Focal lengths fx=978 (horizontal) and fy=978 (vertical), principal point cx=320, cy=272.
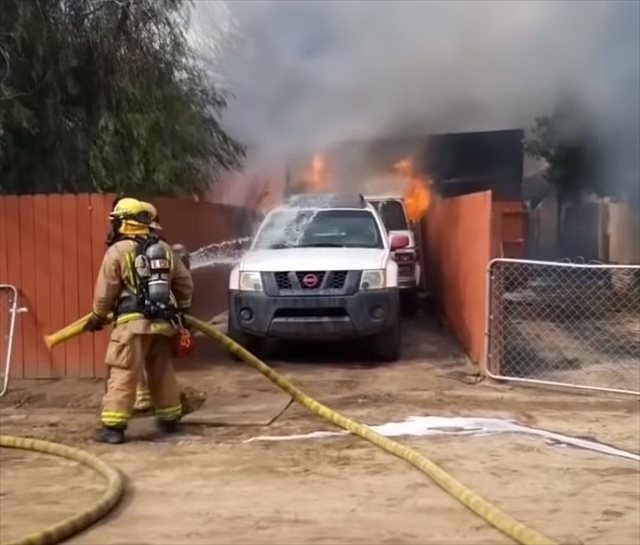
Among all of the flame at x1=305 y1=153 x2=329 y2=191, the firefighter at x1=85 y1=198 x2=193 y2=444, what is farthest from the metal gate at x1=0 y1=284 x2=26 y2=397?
the flame at x1=305 y1=153 x2=329 y2=191

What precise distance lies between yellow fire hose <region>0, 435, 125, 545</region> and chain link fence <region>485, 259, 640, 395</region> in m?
4.09

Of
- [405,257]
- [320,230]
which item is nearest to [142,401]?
[320,230]

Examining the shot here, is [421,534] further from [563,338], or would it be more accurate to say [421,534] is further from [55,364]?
[563,338]

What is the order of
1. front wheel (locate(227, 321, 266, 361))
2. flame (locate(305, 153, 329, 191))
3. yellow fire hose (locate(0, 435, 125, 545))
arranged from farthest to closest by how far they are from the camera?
flame (locate(305, 153, 329, 191)), front wheel (locate(227, 321, 266, 361)), yellow fire hose (locate(0, 435, 125, 545))

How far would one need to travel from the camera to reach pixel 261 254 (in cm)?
1016

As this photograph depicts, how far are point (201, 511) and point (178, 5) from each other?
27.3 feet

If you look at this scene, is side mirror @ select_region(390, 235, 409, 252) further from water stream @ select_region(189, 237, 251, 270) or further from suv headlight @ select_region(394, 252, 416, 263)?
water stream @ select_region(189, 237, 251, 270)

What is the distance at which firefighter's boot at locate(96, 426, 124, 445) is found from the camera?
22.3 feet

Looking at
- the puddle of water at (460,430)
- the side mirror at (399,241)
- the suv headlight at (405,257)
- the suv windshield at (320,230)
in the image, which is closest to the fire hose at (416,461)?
the puddle of water at (460,430)

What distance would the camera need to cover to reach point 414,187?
18.8m

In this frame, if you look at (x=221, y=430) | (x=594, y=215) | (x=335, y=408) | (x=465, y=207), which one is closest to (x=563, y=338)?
(x=465, y=207)

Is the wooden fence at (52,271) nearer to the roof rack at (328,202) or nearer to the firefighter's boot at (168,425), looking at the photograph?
the firefighter's boot at (168,425)

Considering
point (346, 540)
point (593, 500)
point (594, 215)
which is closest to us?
point (346, 540)

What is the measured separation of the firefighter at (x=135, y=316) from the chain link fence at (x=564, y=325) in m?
3.24
